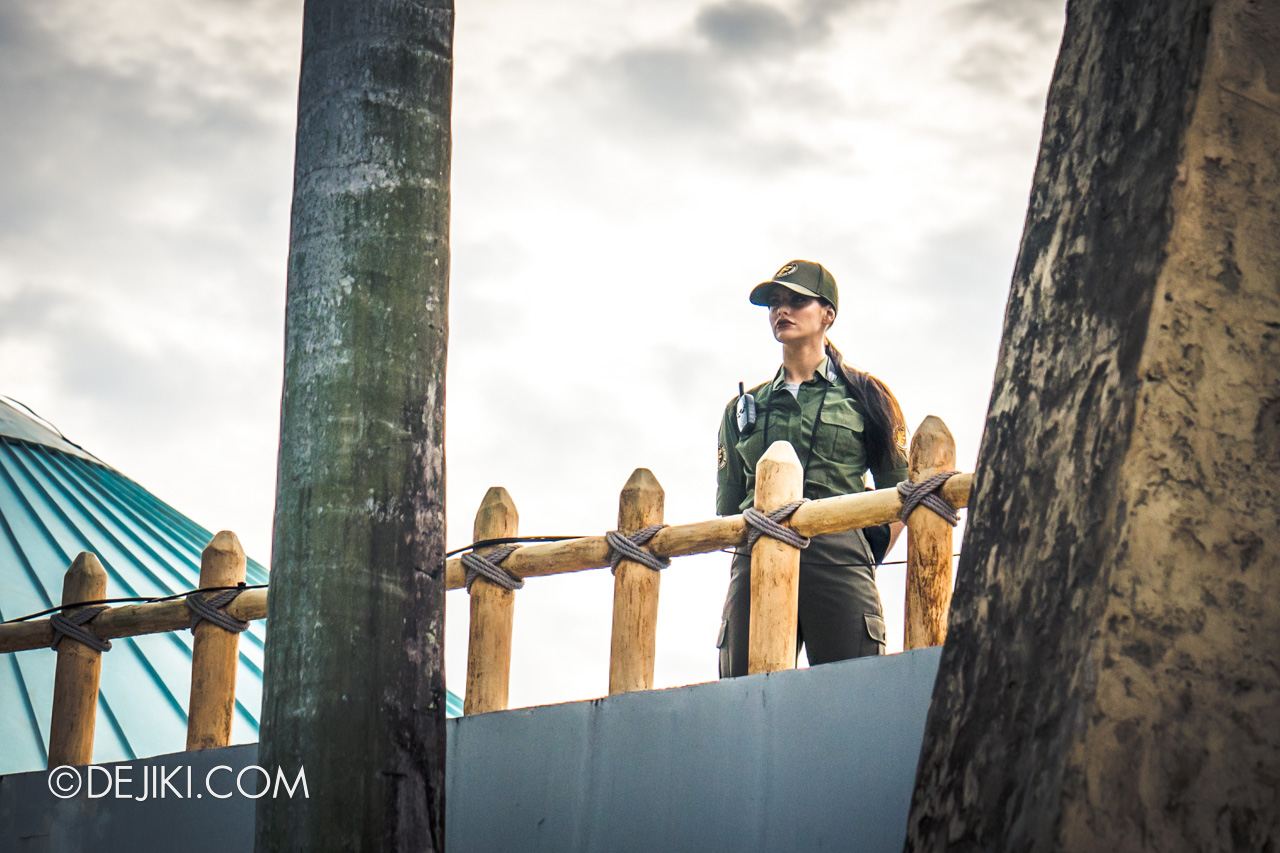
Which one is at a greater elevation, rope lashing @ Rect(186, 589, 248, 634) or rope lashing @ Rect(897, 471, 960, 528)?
rope lashing @ Rect(897, 471, 960, 528)

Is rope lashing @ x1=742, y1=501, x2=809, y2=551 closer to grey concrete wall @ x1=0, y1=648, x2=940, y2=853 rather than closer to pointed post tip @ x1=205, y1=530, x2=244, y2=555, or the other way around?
grey concrete wall @ x1=0, y1=648, x2=940, y2=853

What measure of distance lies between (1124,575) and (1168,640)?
8 centimetres

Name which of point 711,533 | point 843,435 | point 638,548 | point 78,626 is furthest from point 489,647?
point 78,626

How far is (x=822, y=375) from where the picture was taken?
4.33 m

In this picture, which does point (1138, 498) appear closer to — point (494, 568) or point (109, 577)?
point (494, 568)

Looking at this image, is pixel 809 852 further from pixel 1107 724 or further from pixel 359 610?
pixel 1107 724

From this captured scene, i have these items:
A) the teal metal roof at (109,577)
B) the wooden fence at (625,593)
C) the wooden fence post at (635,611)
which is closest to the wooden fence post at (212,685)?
the wooden fence at (625,593)

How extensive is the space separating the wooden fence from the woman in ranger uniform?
0.20 meters

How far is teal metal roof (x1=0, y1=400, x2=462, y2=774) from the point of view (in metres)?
5.99

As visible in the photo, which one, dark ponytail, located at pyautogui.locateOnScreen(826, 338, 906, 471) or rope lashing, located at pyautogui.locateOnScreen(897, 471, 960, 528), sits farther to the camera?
dark ponytail, located at pyautogui.locateOnScreen(826, 338, 906, 471)

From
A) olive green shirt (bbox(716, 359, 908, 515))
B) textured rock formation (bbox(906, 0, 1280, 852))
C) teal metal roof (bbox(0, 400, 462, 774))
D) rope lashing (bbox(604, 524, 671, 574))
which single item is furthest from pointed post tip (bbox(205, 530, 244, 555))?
textured rock formation (bbox(906, 0, 1280, 852))

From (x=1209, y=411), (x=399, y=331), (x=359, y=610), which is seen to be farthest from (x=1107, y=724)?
(x=399, y=331)

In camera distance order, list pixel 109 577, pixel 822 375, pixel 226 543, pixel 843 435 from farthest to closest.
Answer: pixel 109 577, pixel 226 543, pixel 822 375, pixel 843 435

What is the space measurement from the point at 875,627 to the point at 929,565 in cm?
47
